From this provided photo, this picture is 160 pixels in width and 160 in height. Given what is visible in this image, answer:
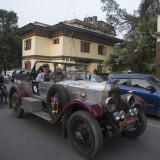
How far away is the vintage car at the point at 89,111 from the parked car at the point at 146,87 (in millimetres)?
2041

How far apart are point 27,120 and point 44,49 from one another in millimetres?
16336

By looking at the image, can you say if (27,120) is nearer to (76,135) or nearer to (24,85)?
(24,85)

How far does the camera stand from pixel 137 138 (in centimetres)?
413

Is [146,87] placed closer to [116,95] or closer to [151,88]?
[151,88]

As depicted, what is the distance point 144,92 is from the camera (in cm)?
608

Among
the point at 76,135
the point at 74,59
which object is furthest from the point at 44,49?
the point at 76,135

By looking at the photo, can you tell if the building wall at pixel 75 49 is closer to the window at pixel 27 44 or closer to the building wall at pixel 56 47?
the building wall at pixel 56 47

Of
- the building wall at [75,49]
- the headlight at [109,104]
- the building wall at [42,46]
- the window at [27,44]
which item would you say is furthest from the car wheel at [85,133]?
the window at [27,44]

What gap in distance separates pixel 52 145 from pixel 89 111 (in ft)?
4.19

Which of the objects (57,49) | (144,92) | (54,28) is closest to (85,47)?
(57,49)

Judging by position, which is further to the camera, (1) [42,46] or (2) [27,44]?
(2) [27,44]

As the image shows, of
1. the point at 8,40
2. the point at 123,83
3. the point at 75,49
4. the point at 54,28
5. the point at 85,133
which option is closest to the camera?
the point at 85,133

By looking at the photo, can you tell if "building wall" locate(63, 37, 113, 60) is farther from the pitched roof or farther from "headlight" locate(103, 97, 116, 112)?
"headlight" locate(103, 97, 116, 112)

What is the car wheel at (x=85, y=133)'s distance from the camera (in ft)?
9.76
